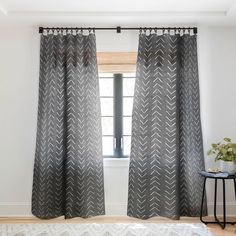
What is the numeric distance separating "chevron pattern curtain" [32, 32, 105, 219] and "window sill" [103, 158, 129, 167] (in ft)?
0.46

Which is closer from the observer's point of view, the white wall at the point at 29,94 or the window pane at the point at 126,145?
the white wall at the point at 29,94

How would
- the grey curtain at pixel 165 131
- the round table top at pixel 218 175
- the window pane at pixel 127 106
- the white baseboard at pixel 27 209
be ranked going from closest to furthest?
the round table top at pixel 218 175 < the grey curtain at pixel 165 131 < the white baseboard at pixel 27 209 < the window pane at pixel 127 106

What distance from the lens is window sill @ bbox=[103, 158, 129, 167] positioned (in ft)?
12.0

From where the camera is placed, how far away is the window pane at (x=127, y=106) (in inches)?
148

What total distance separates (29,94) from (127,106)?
1.22m

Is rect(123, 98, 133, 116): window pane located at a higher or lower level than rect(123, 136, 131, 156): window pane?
higher

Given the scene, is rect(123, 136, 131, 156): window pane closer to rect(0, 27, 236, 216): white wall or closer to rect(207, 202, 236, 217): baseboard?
rect(0, 27, 236, 216): white wall

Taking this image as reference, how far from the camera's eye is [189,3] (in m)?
3.03

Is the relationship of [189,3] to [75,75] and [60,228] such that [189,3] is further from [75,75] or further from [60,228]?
[60,228]

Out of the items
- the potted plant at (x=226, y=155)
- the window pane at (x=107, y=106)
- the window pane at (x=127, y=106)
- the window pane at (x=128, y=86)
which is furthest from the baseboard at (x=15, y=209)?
the potted plant at (x=226, y=155)

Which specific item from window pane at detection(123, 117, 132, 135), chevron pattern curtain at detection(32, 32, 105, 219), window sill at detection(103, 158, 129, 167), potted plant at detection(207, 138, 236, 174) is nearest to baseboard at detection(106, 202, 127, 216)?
chevron pattern curtain at detection(32, 32, 105, 219)

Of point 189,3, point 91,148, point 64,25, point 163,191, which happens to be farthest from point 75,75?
point 163,191

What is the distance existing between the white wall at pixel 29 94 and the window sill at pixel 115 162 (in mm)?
A: 477

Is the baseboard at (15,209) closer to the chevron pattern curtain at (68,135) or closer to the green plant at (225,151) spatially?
the chevron pattern curtain at (68,135)
